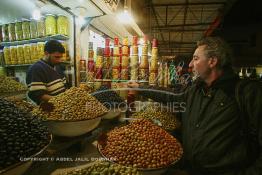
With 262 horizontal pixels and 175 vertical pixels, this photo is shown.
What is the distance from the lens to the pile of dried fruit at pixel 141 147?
1.42 meters

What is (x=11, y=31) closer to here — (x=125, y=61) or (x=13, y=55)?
(x=13, y=55)

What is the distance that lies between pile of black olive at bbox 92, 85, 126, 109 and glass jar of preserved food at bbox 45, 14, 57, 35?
6.33 ft

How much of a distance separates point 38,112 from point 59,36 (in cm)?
249

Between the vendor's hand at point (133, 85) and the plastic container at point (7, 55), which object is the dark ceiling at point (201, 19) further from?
the plastic container at point (7, 55)

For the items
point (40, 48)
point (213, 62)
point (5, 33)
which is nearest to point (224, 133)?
point (213, 62)

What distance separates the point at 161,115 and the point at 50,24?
259cm

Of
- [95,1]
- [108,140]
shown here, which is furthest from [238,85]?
[95,1]

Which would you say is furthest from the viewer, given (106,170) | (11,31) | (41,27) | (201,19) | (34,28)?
(201,19)

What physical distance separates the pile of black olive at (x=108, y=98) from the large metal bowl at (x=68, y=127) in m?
0.62

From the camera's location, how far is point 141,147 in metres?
1.54

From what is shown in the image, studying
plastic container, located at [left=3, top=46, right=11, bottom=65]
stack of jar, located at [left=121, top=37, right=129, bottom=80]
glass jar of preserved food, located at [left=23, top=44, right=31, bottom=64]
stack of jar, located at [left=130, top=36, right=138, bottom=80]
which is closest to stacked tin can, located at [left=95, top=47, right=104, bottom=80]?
stack of jar, located at [left=121, top=37, right=129, bottom=80]

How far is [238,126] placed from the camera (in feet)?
5.37

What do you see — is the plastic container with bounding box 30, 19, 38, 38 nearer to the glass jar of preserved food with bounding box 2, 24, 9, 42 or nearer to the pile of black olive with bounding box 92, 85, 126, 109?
the glass jar of preserved food with bounding box 2, 24, 9, 42

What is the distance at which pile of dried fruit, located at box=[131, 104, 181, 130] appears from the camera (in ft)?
7.31
